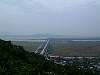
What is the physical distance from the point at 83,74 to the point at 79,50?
104 ft

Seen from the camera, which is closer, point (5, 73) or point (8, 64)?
point (5, 73)

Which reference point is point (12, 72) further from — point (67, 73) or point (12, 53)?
point (12, 53)

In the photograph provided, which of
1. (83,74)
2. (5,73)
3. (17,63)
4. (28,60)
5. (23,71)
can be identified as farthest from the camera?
(28,60)

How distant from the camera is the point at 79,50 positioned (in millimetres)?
55469

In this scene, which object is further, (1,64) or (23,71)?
(1,64)

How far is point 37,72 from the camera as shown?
61.9 feet

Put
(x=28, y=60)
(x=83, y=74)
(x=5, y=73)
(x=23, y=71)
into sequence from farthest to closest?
(x=28, y=60) → (x=83, y=74) → (x=23, y=71) → (x=5, y=73)

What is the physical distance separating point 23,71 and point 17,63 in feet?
10.8

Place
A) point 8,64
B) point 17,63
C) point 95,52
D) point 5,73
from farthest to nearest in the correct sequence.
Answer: point 95,52 < point 17,63 < point 8,64 < point 5,73

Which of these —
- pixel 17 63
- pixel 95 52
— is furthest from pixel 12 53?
pixel 95 52

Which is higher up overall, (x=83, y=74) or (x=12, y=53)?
(x=12, y=53)

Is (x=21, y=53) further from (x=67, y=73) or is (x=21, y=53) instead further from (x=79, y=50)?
(x=79, y=50)

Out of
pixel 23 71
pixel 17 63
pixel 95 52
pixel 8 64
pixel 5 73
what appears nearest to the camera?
pixel 5 73

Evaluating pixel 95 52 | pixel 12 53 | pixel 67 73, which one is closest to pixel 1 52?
pixel 12 53
